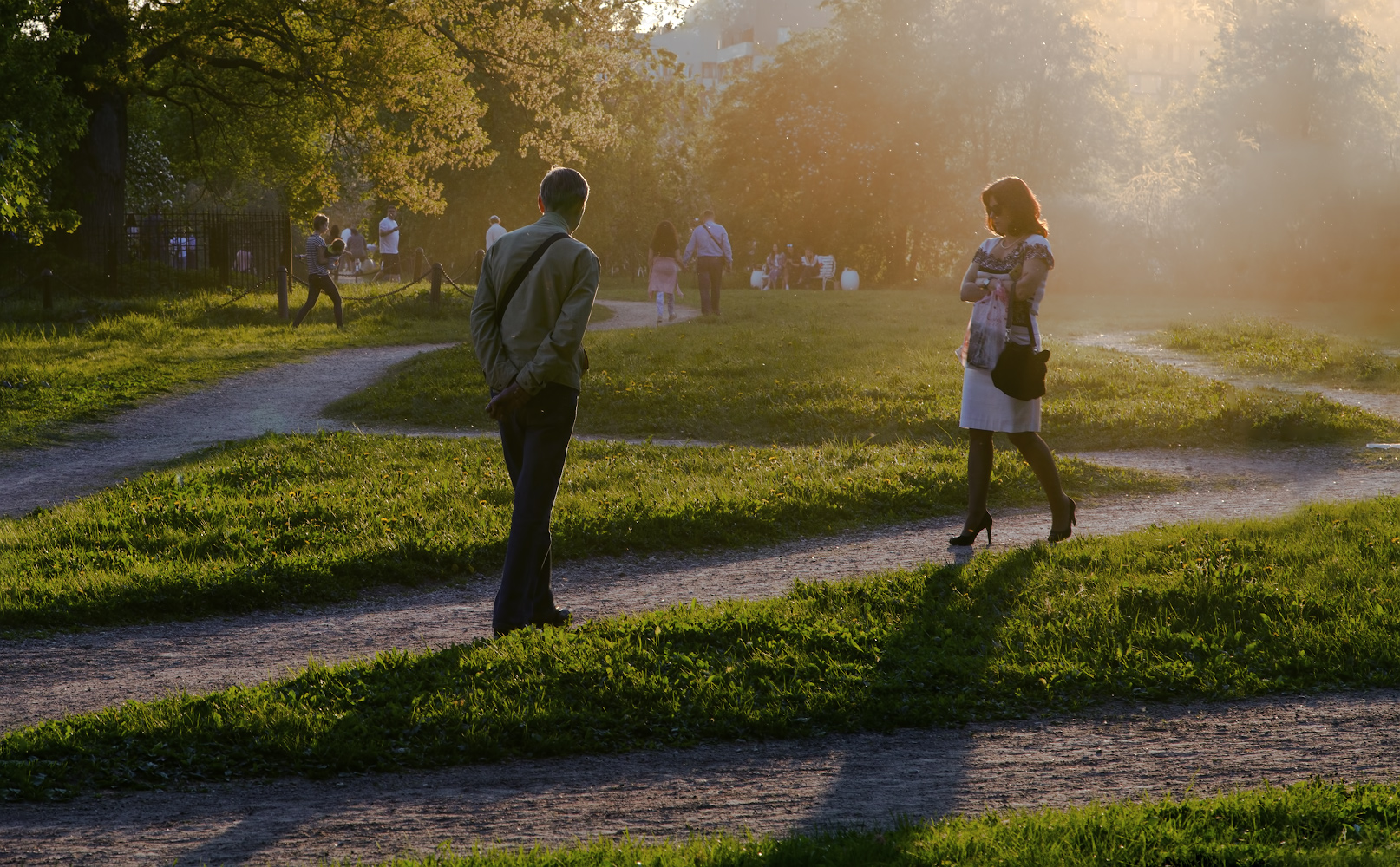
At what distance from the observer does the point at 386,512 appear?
811 centimetres

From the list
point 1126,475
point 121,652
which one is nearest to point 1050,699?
point 121,652

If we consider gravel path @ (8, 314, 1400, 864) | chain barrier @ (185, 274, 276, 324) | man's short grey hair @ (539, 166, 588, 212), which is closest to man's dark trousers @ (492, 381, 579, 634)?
gravel path @ (8, 314, 1400, 864)

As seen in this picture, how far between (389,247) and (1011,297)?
34.3m

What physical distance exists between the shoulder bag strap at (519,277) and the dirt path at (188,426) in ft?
16.4

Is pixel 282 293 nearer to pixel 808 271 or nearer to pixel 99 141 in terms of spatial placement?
pixel 99 141

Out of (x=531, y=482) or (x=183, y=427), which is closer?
(x=531, y=482)

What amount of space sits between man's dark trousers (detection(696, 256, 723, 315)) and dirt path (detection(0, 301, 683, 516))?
5941 millimetres

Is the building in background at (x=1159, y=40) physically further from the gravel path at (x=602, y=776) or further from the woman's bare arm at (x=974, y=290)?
the gravel path at (x=602, y=776)

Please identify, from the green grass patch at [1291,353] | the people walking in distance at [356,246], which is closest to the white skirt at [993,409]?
the green grass patch at [1291,353]

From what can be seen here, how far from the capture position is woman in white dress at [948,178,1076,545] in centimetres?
680

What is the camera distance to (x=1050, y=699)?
4.93 m

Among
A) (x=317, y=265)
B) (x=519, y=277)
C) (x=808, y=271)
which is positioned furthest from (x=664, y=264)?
(x=808, y=271)

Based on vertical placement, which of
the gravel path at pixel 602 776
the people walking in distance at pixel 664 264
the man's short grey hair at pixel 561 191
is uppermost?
the people walking in distance at pixel 664 264

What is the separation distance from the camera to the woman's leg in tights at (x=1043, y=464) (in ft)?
22.9
